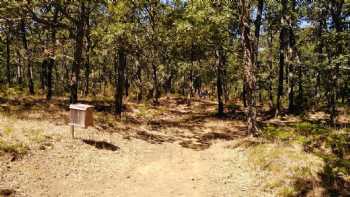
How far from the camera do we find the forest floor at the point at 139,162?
10.6 m

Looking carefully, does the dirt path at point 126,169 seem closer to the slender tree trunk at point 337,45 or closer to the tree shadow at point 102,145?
the tree shadow at point 102,145

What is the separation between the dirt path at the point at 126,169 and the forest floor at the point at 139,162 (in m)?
0.03

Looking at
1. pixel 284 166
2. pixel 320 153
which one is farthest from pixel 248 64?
pixel 284 166

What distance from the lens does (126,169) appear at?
42.2 feet

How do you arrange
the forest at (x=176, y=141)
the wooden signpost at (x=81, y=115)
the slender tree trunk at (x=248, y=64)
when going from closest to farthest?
the forest at (x=176, y=141) → the wooden signpost at (x=81, y=115) → the slender tree trunk at (x=248, y=64)

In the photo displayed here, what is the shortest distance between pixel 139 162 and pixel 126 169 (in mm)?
1122

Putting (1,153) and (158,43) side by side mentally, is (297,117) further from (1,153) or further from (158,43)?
(1,153)

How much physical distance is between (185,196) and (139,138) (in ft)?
23.3

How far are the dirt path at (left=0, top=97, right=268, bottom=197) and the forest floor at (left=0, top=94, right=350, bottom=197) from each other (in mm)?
28

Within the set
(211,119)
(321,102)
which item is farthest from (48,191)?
(321,102)

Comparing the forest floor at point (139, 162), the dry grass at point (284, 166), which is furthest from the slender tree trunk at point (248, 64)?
the dry grass at point (284, 166)

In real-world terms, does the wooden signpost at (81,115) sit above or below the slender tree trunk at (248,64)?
below

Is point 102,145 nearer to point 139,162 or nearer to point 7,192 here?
point 139,162

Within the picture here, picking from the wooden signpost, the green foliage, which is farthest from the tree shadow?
the green foliage
